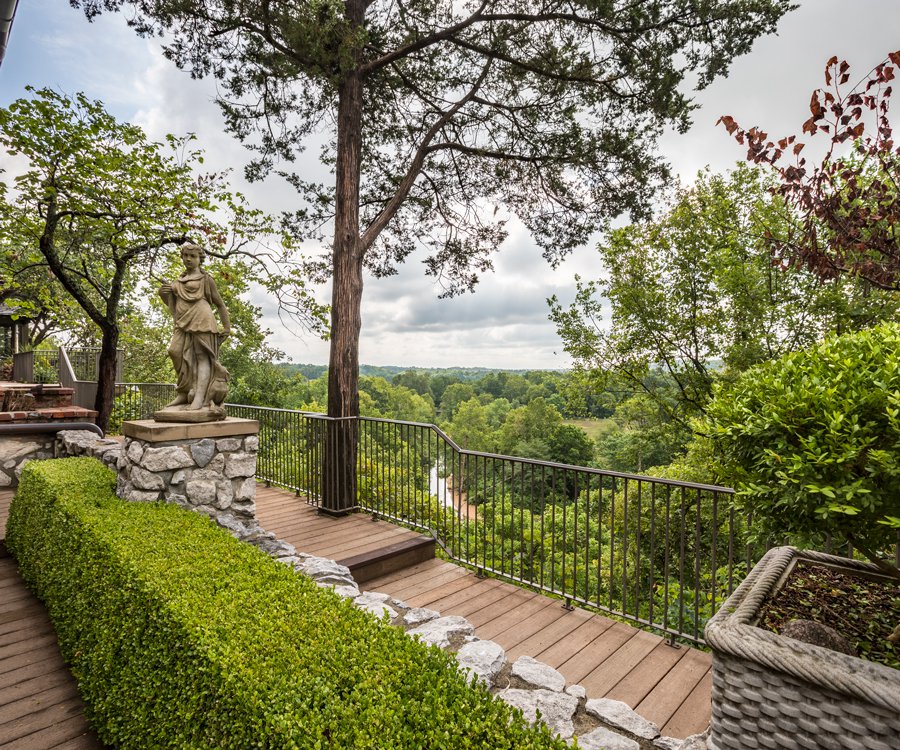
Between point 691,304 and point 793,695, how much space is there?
10.5 metres

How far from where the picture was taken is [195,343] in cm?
385

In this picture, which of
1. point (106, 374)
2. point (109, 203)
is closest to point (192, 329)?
point (109, 203)

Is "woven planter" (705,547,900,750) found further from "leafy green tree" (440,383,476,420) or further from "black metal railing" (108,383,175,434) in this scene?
"leafy green tree" (440,383,476,420)

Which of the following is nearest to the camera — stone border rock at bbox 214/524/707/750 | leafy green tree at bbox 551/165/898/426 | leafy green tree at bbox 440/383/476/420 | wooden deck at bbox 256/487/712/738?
stone border rock at bbox 214/524/707/750

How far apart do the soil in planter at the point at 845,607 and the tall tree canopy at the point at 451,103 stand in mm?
4842

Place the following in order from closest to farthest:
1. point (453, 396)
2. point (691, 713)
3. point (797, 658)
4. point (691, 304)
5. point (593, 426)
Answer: point (797, 658), point (691, 713), point (691, 304), point (593, 426), point (453, 396)

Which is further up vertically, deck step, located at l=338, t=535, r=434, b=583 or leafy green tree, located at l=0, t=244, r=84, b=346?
leafy green tree, located at l=0, t=244, r=84, b=346

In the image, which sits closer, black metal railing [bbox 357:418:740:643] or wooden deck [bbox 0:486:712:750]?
wooden deck [bbox 0:486:712:750]

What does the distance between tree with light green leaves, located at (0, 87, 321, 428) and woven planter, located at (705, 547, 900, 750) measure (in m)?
8.75

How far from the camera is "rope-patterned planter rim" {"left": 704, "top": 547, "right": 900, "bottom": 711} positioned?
132 cm

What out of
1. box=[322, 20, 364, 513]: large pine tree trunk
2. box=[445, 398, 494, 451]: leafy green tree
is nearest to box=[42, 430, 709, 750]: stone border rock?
box=[322, 20, 364, 513]: large pine tree trunk

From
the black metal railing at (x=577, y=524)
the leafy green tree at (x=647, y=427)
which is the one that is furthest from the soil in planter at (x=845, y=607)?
the leafy green tree at (x=647, y=427)

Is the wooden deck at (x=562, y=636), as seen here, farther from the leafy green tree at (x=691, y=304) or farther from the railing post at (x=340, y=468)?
the leafy green tree at (x=691, y=304)

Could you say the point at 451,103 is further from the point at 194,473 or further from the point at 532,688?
the point at 532,688
